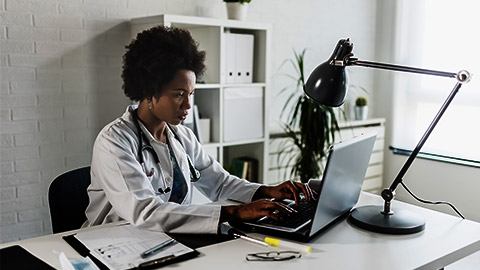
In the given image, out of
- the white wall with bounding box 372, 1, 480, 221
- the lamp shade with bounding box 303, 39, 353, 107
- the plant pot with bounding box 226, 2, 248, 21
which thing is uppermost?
the plant pot with bounding box 226, 2, 248, 21

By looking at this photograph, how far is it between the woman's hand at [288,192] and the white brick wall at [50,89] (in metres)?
1.42

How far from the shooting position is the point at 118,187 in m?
1.68

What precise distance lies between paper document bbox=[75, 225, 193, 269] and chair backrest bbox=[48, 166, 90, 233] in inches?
13.1

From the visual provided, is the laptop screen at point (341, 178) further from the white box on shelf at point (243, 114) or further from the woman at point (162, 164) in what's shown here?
the white box on shelf at point (243, 114)

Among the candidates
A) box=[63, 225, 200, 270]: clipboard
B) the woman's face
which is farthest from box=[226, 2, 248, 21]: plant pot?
box=[63, 225, 200, 270]: clipboard

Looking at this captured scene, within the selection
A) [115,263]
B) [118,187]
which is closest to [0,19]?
[118,187]

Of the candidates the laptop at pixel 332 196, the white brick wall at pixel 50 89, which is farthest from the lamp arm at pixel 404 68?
the white brick wall at pixel 50 89

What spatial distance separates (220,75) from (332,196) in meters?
1.66

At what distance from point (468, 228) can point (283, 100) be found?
2324 millimetres

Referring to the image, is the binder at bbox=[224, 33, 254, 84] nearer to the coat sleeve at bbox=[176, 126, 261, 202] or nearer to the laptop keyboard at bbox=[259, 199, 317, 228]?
the coat sleeve at bbox=[176, 126, 261, 202]

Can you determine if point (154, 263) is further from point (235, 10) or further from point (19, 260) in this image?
point (235, 10)

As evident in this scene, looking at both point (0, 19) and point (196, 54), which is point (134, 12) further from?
point (196, 54)

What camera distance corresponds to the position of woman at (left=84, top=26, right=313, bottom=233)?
1617 mm

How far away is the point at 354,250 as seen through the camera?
1489 mm
